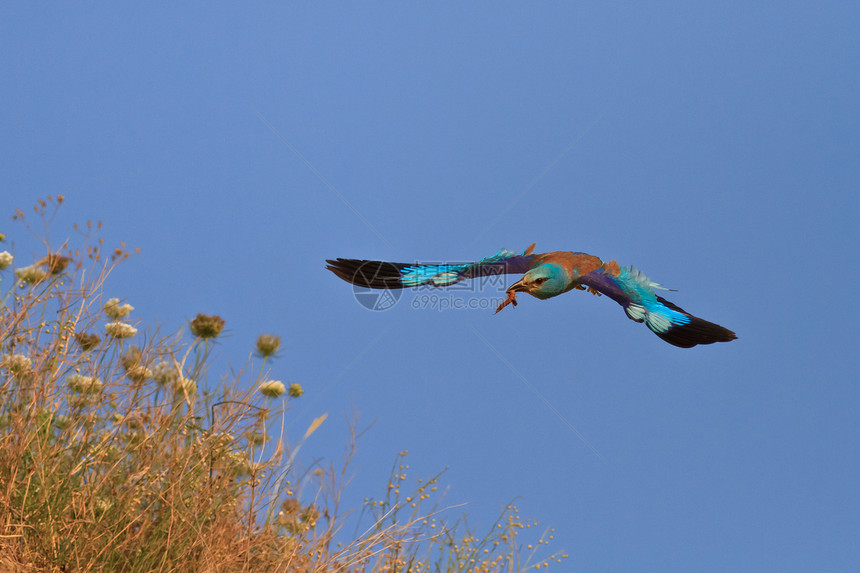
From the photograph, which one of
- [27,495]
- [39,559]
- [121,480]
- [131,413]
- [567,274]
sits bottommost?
[39,559]

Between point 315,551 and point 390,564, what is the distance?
0.46 metres

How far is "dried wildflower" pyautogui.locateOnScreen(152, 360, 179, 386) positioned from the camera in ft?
12.1

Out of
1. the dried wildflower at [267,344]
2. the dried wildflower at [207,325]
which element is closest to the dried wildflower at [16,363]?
the dried wildflower at [207,325]

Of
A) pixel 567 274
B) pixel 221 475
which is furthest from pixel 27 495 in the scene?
pixel 567 274

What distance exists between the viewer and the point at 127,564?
3.11m

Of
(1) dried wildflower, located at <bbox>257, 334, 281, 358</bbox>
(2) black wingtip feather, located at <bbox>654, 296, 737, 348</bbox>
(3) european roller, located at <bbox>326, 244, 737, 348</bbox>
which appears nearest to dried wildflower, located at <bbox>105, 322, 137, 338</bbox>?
(1) dried wildflower, located at <bbox>257, 334, 281, 358</bbox>

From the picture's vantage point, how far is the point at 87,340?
147 inches

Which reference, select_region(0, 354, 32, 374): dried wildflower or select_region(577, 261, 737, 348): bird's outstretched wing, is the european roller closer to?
select_region(577, 261, 737, 348): bird's outstretched wing

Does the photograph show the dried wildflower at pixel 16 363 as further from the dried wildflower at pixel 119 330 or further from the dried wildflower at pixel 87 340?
the dried wildflower at pixel 119 330

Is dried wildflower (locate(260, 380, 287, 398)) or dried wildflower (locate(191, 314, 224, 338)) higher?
dried wildflower (locate(191, 314, 224, 338))

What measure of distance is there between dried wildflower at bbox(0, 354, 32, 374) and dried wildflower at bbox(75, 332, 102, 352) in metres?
0.25

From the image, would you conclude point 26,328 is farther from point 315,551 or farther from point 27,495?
point 315,551

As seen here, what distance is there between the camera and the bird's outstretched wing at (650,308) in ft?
17.2

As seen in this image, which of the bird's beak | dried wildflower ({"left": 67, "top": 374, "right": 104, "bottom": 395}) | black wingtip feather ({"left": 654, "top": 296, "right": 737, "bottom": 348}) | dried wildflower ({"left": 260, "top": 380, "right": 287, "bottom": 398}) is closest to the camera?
dried wildflower ({"left": 67, "top": 374, "right": 104, "bottom": 395})
